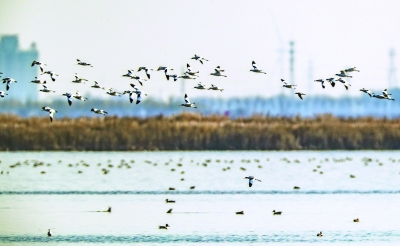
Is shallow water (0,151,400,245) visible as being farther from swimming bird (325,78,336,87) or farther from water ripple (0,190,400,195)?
swimming bird (325,78,336,87)

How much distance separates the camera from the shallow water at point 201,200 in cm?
2092

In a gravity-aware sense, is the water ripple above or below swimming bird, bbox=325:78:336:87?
below

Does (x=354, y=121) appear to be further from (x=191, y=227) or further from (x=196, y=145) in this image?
(x=191, y=227)

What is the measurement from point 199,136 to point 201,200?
18.7 m

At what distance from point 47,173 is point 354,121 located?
17.6m

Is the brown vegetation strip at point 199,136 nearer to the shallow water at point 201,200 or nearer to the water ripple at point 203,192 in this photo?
the shallow water at point 201,200

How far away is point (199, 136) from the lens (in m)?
45.7

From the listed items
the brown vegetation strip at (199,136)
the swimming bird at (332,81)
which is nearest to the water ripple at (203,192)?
the swimming bird at (332,81)

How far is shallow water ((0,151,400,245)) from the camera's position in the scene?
20.9m

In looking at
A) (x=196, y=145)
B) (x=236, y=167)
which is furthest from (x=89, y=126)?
(x=236, y=167)

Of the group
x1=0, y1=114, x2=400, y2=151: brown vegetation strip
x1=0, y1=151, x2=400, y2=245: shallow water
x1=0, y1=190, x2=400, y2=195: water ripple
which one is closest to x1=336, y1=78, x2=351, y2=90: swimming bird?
x1=0, y1=151, x2=400, y2=245: shallow water

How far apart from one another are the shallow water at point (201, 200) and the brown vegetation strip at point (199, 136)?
169cm

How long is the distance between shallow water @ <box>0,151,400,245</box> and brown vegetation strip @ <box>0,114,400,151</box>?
169 cm

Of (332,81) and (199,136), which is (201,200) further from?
(199,136)
